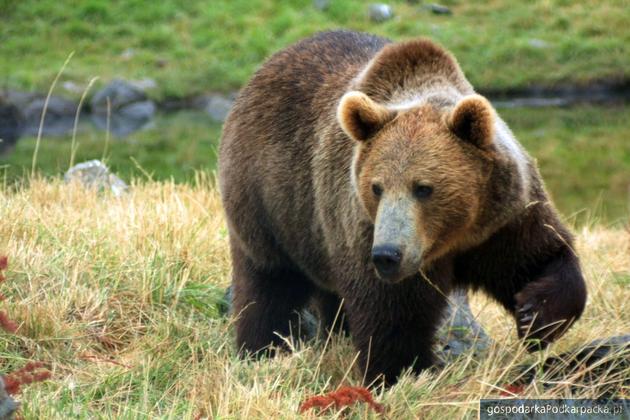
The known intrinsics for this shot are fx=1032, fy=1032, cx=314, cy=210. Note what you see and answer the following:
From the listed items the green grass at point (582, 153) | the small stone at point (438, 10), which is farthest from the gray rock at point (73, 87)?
the green grass at point (582, 153)

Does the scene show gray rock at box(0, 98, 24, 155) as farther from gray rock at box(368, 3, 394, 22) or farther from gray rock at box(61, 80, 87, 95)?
gray rock at box(368, 3, 394, 22)

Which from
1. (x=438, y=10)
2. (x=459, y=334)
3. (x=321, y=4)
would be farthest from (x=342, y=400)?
(x=321, y=4)

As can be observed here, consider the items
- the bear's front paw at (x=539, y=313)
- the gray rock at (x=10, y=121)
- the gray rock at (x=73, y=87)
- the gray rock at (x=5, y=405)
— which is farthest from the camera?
the gray rock at (x=73, y=87)

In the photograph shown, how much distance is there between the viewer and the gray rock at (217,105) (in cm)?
2516

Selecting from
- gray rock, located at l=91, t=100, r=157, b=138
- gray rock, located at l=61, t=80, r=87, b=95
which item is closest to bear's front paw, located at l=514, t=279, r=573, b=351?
gray rock, located at l=91, t=100, r=157, b=138

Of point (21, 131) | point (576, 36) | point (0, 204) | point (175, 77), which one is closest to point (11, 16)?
point (175, 77)

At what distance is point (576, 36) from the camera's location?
26.8 metres

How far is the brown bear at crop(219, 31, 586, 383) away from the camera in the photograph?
14.3 feet

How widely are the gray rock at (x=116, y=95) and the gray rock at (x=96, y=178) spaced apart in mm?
15405

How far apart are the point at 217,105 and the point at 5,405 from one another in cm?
2270

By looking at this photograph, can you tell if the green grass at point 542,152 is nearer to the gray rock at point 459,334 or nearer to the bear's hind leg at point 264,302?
the gray rock at point 459,334

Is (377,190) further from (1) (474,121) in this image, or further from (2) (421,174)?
(1) (474,121)

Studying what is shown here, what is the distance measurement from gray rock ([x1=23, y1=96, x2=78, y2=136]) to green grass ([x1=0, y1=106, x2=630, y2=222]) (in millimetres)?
1887

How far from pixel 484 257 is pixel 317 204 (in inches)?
37.5
